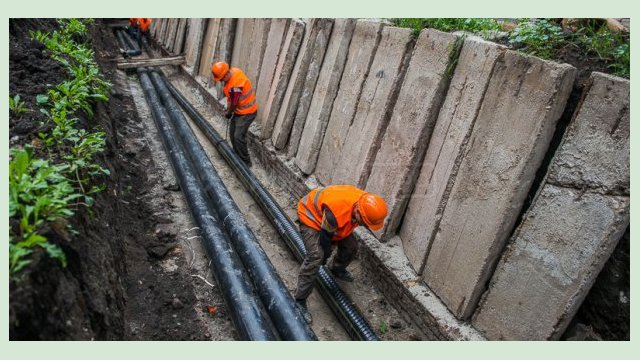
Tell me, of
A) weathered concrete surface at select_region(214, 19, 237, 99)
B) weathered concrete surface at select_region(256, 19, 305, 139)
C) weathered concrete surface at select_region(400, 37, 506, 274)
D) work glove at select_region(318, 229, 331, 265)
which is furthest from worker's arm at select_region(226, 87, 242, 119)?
work glove at select_region(318, 229, 331, 265)

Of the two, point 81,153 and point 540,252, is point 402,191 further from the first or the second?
point 81,153

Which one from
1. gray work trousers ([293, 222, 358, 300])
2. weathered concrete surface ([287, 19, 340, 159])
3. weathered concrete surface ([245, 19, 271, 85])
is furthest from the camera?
weathered concrete surface ([245, 19, 271, 85])

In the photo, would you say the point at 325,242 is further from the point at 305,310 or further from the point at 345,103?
the point at 345,103

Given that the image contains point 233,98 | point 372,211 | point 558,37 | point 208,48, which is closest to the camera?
point 558,37

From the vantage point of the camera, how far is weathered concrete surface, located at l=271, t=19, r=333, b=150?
6004mm

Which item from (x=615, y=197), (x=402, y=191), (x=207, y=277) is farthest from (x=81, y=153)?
(x=615, y=197)

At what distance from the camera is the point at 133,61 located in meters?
10.6

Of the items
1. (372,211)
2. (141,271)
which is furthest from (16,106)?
(372,211)

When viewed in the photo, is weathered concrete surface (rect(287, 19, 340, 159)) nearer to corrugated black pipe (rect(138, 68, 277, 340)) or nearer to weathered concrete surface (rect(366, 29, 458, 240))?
corrugated black pipe (rect(138, 68, 277, 340))

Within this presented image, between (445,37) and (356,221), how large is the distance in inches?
73.5

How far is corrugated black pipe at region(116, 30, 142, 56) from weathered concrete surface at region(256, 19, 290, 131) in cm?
822

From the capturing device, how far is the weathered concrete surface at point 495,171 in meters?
3.13

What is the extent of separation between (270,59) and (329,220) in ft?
14.1

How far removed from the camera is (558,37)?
3.58 meters
